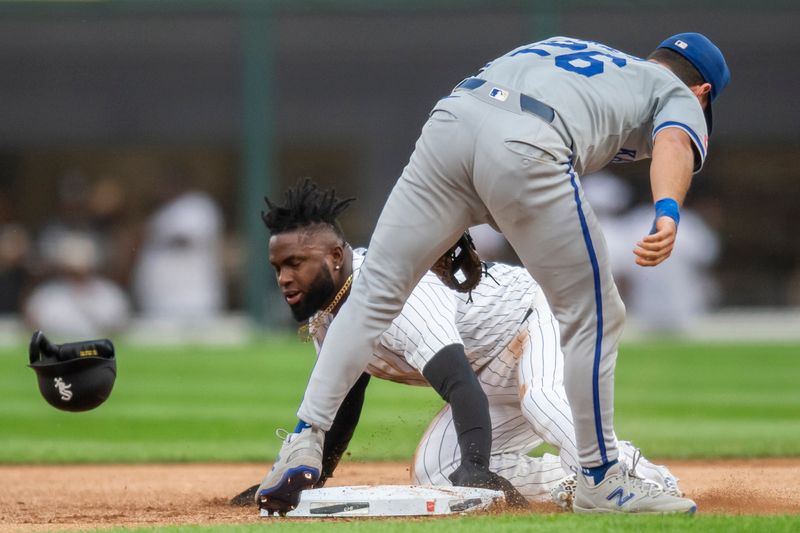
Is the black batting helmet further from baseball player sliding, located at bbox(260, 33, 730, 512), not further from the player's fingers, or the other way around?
the player's fingers

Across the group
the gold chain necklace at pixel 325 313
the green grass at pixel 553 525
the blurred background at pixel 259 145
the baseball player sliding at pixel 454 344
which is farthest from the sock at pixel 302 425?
the blurred background at pixel 259 145

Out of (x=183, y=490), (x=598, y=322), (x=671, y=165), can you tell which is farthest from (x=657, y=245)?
(x=183, y=490)

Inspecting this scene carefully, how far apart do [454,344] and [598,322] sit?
757mm

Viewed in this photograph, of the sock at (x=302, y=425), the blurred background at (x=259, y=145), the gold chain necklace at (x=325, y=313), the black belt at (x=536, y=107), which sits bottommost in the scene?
the sock at (x=302, y=425)

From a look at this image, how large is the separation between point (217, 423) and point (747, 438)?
3.17 m

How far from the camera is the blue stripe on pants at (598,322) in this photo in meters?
3.59

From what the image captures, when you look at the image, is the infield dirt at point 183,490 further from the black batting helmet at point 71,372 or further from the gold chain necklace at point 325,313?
the gold chain necklace at point 325,313

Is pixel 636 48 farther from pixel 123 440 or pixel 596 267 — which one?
pixel 596 267

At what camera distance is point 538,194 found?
355 centimetres

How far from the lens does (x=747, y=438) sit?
7.02 metres

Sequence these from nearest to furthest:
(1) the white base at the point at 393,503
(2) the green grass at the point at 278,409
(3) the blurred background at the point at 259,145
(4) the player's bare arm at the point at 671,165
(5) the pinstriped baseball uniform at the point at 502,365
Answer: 1. (4) the player's bare arm at the point at 671,165
2. (1) the white base at the point at 393,503
3. (5) the pinstriped baseball uniform at the point at 502,365
4. (2) the green grass at the point at 278,409
5. (3) the blurred background at the point at 259,145

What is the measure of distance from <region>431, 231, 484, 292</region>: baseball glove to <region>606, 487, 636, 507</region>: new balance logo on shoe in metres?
0.79

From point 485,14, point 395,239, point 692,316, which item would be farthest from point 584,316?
point 485,14

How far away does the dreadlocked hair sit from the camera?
4340 mm
